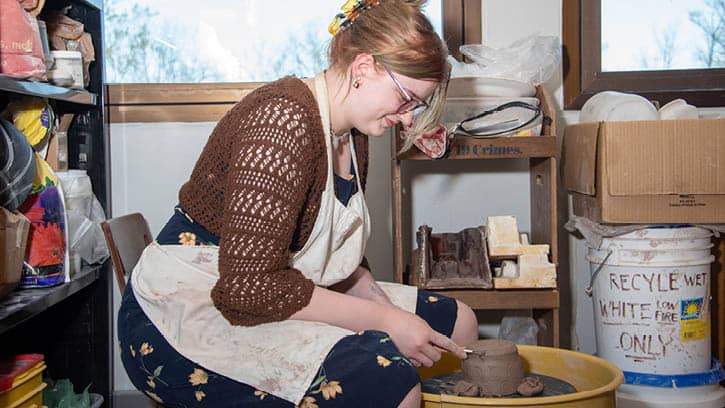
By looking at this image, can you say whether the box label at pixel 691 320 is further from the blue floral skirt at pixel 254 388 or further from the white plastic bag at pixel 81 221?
the white plastic bag at pixel 81 221

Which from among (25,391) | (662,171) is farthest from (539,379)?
(25,391)

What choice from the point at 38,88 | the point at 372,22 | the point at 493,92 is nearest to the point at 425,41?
the point at 372,22

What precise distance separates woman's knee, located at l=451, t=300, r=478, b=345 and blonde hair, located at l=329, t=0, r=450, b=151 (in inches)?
20.9

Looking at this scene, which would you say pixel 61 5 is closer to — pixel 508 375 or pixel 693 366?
pixel 508 375

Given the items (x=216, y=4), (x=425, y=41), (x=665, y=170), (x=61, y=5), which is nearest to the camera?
(x=425, y=41)

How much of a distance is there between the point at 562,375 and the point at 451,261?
70 centimetres

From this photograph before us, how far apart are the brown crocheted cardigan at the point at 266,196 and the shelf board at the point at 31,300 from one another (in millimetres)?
622

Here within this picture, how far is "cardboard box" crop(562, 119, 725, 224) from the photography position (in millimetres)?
2201

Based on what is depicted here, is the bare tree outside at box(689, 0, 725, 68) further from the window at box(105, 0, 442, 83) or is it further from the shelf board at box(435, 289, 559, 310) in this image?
the shelf board at box(435, 289, 559, 310)

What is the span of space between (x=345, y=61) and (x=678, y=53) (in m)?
1.63

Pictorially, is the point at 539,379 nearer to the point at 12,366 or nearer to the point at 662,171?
the point at 662,171

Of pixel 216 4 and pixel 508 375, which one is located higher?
pixel 216 4

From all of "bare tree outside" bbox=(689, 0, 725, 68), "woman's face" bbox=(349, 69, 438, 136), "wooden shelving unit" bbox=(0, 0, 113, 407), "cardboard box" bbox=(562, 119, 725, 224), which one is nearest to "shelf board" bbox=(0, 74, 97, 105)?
"wooden shelving unit" bbox=(0, 0, 113, 407)

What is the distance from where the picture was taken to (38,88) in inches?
80.1
